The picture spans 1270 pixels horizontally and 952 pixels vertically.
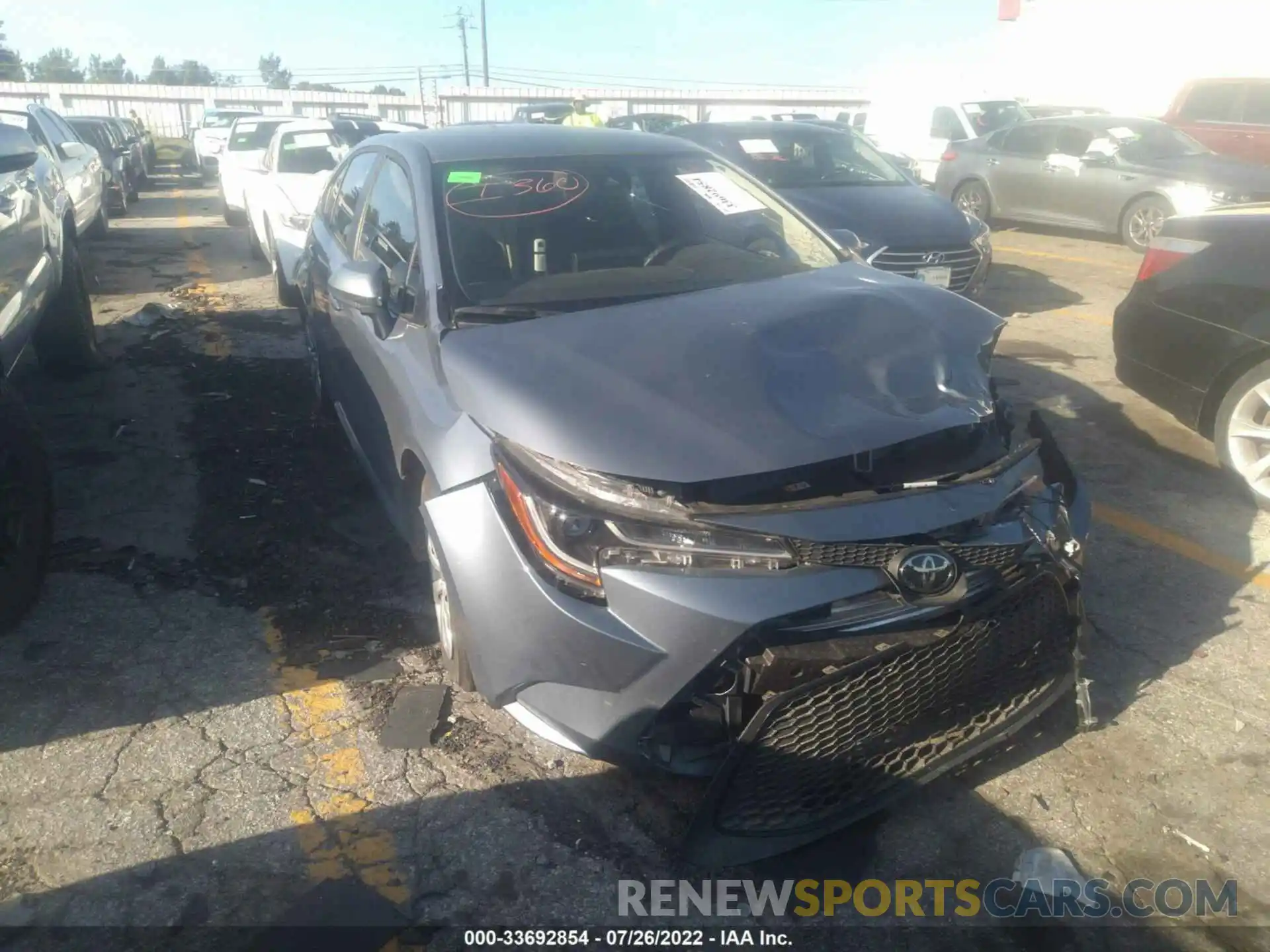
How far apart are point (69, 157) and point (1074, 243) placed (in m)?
12.1

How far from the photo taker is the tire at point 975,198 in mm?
13781

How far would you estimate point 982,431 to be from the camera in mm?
2939

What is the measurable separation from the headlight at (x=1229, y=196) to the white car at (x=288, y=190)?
29.9ft

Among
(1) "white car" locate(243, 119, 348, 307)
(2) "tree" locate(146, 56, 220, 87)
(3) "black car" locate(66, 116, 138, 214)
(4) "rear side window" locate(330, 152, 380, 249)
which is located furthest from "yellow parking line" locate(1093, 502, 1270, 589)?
(2) "tree" locate(146, 56, 220, 87)

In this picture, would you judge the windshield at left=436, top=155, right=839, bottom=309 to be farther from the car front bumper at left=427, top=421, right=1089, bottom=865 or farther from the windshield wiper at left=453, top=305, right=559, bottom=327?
the car front bumper at left=427, top=421, right=1089, bottom=865

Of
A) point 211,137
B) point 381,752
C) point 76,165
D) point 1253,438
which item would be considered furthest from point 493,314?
point 211,137

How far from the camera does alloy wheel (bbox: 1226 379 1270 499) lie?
4.54 m

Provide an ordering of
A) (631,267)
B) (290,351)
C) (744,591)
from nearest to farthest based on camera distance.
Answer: (744,591)
(631,267)
(290,351)

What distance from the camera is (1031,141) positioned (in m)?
13.2

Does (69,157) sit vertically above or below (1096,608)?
above

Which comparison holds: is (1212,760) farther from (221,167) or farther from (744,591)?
(221,167)

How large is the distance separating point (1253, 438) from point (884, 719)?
10.3 ft

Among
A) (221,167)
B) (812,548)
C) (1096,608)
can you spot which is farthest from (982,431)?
(221,167)

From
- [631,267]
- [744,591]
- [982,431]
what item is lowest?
[744,591]
